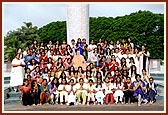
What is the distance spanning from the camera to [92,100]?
11172mm

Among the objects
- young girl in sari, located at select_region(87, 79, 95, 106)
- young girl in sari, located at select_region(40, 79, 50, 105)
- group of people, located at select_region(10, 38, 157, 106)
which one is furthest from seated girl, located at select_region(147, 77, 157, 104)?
young girl in sari, located at select_region(40, 79, 50, 105)

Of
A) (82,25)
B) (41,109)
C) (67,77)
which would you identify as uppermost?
(82,25)

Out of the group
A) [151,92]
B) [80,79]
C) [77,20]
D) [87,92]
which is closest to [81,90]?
[87,92]

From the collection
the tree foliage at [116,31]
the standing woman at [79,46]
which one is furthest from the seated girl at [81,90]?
the tree foliage at [116,31]

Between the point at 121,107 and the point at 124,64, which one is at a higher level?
the point at 124,64

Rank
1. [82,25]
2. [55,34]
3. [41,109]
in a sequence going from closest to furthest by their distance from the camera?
[41,109], [82,25], [55,34]

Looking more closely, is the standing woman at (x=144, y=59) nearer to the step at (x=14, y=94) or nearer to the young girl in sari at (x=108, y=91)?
the young girl in sari at (x=108, y=91)

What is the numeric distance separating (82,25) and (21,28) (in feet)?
74.4

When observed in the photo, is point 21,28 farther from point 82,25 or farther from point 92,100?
point 92,100

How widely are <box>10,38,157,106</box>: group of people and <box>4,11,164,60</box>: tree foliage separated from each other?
64.8 ft

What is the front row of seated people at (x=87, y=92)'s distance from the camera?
11.0 metres

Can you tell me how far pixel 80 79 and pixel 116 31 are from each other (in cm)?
2927

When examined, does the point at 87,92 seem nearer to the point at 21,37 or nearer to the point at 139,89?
the point at 139,89

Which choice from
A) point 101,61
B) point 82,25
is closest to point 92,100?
point 101,61
